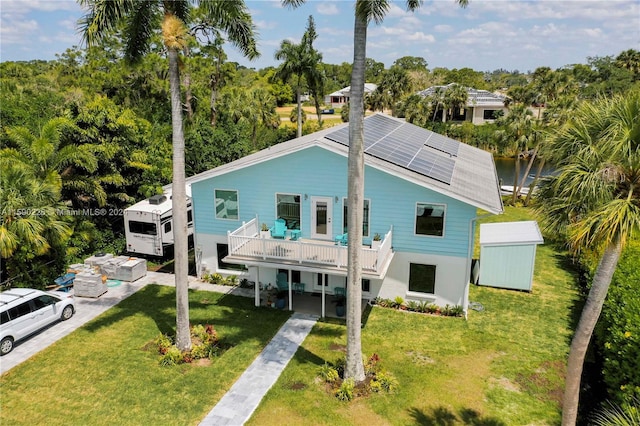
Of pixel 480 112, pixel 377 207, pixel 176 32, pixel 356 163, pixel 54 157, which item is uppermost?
pixel 176 32

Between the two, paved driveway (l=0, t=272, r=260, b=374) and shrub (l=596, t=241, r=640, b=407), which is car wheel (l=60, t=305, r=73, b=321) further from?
shrub (l=596, t=241, r=640, b=407)

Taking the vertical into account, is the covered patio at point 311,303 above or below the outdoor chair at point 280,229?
below

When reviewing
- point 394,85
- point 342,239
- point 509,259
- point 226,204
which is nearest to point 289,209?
point 342,239

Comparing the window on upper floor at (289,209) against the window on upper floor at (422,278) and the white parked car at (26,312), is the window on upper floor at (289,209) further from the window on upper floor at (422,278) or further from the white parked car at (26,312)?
the white parked car at (26,312)

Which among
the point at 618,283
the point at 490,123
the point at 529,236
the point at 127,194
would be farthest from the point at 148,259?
the point at 490,123

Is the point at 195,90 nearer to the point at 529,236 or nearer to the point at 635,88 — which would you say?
the point at 529,236


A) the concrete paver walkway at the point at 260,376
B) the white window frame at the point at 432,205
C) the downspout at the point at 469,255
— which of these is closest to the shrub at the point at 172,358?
the concrete paver walkway at the point at 260,376

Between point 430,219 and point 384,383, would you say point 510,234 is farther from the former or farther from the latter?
point 384,383
